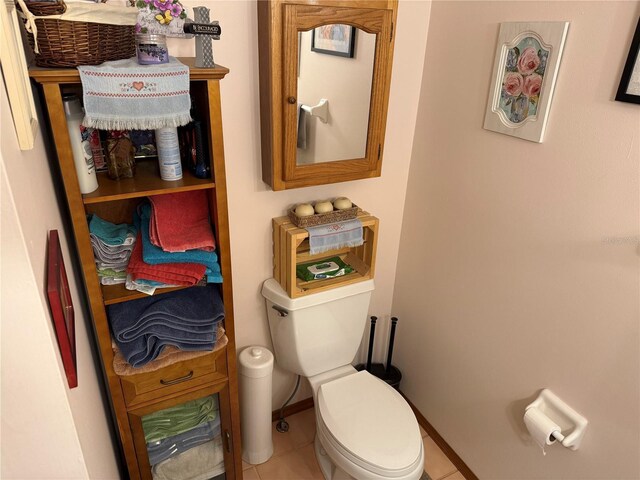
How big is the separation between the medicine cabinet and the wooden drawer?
1.96ft

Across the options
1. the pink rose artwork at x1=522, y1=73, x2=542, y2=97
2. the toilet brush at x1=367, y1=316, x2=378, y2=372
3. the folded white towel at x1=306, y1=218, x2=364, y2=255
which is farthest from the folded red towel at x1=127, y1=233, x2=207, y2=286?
the pink rose artwork at x1=522, y1=73, x2=542, y2=97

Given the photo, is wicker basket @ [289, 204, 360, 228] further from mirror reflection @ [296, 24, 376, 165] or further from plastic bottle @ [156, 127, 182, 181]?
plastic bottle @ [156, 127, 182, 181]

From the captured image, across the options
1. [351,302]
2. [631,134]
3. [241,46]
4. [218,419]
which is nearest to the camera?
[631,134]

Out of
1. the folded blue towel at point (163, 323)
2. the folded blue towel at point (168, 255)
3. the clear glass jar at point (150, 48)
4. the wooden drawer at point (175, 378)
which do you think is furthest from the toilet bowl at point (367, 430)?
the clear glass jar at point (150, 48)

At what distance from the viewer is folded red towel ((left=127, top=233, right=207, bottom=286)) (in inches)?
47.2

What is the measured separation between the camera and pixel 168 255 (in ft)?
3.92

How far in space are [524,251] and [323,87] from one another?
32.8 inches

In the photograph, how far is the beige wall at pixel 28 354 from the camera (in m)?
0.57

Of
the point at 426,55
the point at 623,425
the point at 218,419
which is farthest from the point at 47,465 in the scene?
the point at 426,55

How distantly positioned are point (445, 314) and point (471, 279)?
23 centimetres

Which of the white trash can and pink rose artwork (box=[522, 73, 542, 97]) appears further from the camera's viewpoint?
the white trash can

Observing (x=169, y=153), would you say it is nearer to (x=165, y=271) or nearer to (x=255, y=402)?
(x=165, y=271)

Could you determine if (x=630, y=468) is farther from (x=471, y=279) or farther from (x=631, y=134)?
(x=631, y=134)

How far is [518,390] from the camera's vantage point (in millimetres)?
1521
